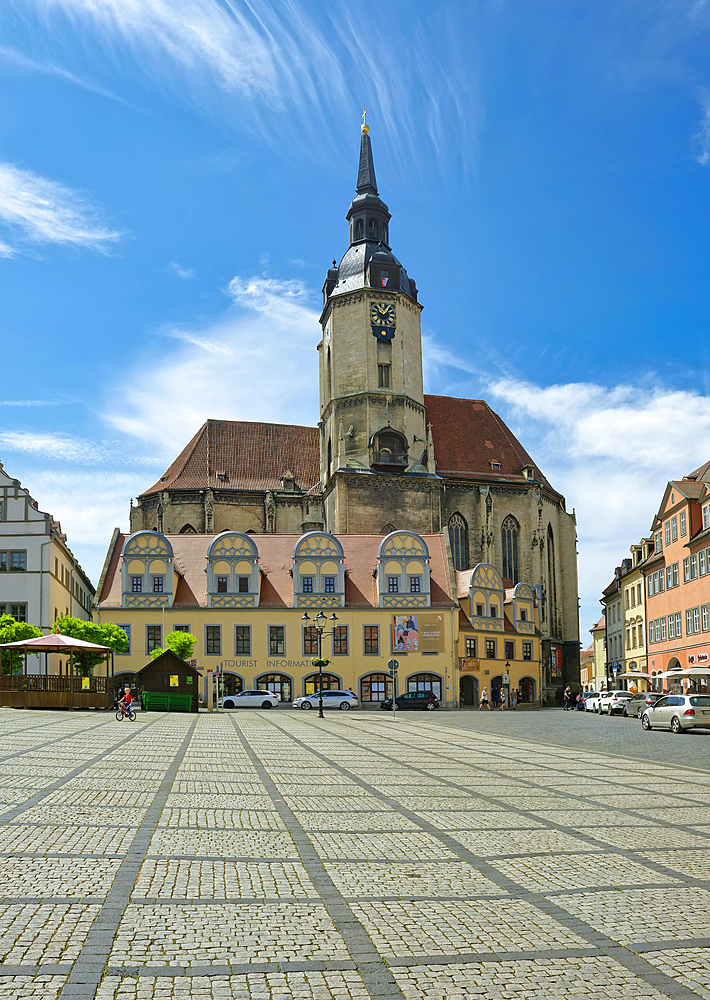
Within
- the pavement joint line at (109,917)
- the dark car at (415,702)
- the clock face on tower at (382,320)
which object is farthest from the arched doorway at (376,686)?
the pavement joint line at (109,917)

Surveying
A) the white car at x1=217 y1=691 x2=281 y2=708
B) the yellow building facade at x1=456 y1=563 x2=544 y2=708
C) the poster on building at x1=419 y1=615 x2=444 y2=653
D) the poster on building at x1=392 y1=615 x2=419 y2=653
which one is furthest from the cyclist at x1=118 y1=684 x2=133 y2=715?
the yellow building facade at x1=456 y1=563 x2=544 y2=708

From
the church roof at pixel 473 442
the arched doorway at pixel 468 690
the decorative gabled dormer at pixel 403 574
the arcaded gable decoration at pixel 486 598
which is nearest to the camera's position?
the decorative gabled dormer at pixel 403 574

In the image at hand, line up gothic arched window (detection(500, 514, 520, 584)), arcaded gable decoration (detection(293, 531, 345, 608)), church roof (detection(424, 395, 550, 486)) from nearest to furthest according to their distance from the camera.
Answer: arcaded gable decoration (detection(293, 531, 345, 608)) → gothic arched window (detection(500, 514, 520, 584)) → church roof (detection(424, 395, 550, 486))

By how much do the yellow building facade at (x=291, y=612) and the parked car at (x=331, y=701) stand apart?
2938mm

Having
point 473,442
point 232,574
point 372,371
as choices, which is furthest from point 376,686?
point 473,442

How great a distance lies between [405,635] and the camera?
53.1m

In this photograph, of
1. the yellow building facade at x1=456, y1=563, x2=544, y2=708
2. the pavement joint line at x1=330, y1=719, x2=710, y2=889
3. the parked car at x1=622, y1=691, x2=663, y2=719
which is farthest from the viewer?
the yellow building facade at x1=456, y1=563, x2=544, y2=708

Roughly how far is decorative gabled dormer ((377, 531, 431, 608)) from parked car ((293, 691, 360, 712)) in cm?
659

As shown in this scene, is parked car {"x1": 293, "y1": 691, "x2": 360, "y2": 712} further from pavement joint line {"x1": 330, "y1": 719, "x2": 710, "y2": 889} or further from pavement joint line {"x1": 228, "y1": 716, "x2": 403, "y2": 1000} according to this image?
pavement joint line {"x1": 228, "y1": 716, "x2": 403, "y2": 1000}

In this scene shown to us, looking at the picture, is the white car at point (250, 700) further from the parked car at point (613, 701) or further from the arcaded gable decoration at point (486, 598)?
the parked car at point (613, 701)

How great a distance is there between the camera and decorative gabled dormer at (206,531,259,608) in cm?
5300

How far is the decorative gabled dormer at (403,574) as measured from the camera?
2124 inches

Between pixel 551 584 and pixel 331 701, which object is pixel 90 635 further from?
pixel 551 584

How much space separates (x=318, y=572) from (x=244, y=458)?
68.0 feet
